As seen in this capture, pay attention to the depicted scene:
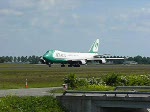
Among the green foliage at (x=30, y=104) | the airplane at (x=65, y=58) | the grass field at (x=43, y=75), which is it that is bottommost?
the green foliage at (x=30, y=104)

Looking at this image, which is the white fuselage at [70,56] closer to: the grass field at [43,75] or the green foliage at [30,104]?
the grass field at [43,75]

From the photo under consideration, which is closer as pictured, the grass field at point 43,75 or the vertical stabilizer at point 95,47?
the grass field at point 43,75

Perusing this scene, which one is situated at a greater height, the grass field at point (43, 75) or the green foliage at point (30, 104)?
the grass field at point (43, 75)

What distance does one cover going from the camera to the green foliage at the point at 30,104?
2344 centimetres

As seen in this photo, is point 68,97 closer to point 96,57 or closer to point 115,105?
point 115,105

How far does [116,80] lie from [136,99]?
1405cm

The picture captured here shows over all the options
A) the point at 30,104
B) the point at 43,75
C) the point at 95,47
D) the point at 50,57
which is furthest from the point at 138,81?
the point at 95,47

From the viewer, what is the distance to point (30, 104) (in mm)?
24344

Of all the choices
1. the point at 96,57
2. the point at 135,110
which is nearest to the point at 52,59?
the point at 96,57

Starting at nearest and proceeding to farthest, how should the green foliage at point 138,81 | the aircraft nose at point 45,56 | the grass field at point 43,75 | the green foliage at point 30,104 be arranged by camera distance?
the green foliage at point 30,104
the green foliage at point 138,81
the grass field at point 43,75
the aircraft nose at point 45,56

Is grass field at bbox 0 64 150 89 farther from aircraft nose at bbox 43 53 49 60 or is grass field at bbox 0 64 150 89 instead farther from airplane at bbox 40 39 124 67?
airplane at bbox 40 39 124 67

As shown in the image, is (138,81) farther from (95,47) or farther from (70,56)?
(95,47)

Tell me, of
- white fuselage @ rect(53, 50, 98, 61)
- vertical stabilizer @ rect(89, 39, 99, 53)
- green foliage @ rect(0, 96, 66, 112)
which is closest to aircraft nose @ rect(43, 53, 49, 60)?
white fuselage @ rect(53, 50, 98, 61)

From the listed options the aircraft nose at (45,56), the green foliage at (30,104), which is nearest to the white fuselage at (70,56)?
the aircraft nose at (45,56)
